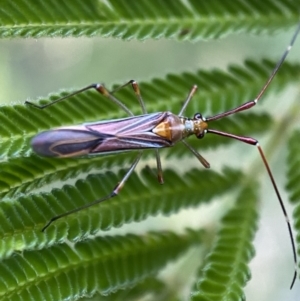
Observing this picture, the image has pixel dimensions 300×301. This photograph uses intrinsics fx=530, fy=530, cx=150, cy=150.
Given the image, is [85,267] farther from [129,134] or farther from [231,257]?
[129,134]

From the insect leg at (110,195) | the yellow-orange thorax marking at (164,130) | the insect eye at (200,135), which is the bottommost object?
the insect leg at (110,195)

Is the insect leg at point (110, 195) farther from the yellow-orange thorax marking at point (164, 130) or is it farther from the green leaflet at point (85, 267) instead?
the yellow-orange thorax marking at point (164, 130)

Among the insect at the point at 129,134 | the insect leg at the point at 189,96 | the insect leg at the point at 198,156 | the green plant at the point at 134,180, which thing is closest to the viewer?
the green plant at the point at 134,180

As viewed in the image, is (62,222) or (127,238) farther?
(127,238)

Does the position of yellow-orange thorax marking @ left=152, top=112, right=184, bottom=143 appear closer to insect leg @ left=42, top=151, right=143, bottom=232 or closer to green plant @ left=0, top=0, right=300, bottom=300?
green plant @ left=0, top=0, right=300, bottom=300

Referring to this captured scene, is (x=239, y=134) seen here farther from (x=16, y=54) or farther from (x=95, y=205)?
(x=16, y=54)

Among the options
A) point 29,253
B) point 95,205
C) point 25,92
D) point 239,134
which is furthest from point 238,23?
point 25,92

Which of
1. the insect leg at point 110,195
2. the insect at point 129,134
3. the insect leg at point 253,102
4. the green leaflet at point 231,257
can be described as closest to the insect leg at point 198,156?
the insect at point 129,134
